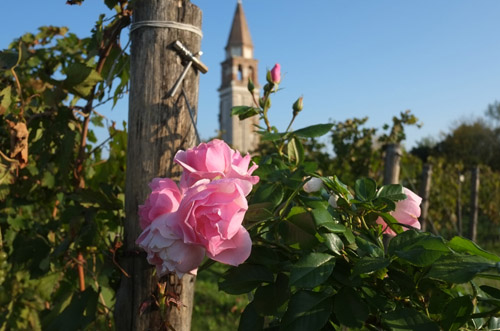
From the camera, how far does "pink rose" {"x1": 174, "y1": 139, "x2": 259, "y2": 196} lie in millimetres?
876

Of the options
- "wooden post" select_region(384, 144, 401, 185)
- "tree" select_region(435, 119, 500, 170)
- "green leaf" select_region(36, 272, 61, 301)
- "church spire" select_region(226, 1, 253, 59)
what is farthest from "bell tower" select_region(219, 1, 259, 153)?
"green leaf" select_region(36, 272, 61, 301)

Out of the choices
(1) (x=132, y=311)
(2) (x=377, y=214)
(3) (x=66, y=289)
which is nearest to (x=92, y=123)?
(3) (x=66, y=289)

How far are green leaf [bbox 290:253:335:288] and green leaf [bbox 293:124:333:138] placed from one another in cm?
36

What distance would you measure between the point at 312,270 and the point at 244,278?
0.15 meters

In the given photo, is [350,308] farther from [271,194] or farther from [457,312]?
[271,194]

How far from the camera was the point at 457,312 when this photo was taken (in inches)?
28.9

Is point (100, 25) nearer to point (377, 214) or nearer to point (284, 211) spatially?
point (284, 211)

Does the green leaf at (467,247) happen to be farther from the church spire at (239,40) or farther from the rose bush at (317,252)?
the church spire at (239,40)

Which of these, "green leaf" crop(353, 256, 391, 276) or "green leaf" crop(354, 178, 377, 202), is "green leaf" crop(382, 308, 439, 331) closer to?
"green leaf" crop(353, 256, 391, 276)

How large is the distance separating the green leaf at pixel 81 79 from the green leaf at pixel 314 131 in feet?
2.23

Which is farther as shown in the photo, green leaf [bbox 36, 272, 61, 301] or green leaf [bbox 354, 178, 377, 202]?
green leaf [bbox 36, 272, 61, 301]

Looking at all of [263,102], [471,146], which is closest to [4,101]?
[263,102]

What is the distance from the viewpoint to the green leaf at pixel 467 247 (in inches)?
28.7

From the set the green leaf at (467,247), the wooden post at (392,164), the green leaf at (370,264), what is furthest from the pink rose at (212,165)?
the wooden post at (392,164)
